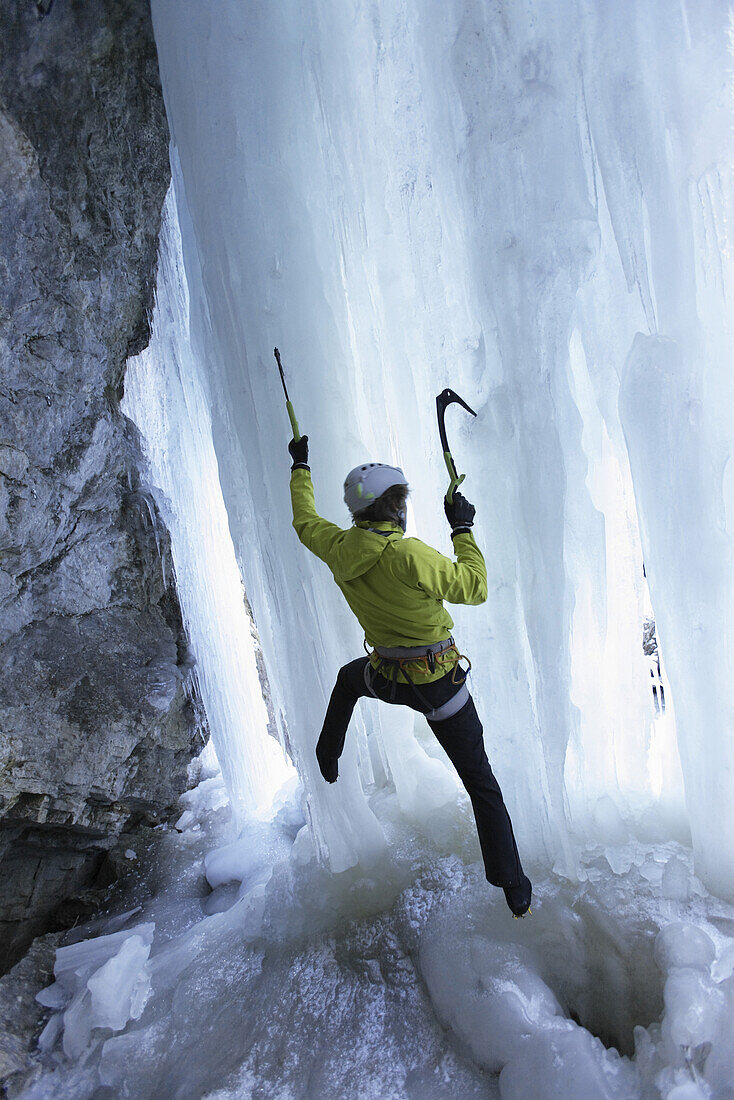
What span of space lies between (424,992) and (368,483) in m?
1.80

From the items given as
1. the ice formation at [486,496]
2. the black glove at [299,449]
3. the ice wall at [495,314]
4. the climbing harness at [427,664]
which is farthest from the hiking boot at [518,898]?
the black glove at [299,449]

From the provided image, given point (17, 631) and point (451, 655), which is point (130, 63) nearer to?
point (17, 631)

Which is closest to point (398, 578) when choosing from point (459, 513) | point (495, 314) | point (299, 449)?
point (459, 513)

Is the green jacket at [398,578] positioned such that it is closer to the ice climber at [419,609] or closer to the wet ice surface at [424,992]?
the ice climber at [419,609]

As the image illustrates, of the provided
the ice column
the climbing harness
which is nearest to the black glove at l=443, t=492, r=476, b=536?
the climbing harness

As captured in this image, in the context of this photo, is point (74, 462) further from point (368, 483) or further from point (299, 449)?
point (368, 483)

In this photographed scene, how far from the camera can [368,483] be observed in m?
2.21

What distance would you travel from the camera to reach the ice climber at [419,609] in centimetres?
216

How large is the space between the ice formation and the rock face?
1.74ft

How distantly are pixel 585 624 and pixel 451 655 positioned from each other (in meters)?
0.98

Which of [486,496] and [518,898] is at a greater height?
[486,496]

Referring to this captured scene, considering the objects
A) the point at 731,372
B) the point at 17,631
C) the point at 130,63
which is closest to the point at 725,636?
the point at 731,372

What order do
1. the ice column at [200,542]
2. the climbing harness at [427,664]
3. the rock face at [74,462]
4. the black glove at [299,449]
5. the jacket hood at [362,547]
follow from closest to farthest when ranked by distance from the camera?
the jacket hood at [362,547], the climbing harness at [427,664], the black glove at [299,449], the rock face at [74,462], the ice column at [200,542]

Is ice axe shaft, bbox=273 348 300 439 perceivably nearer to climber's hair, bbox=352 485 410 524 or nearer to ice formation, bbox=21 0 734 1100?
ice formation, bbox=21 0 734 1100
